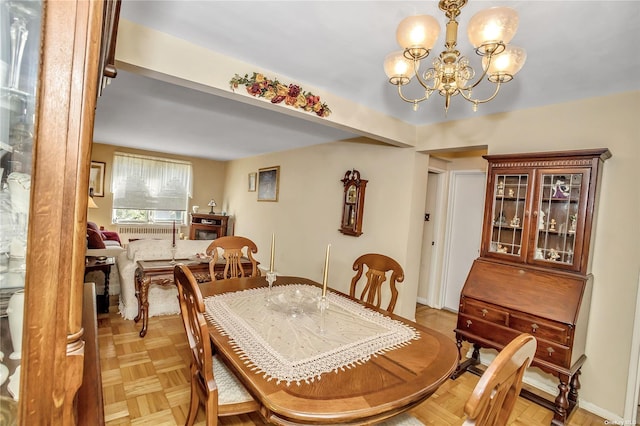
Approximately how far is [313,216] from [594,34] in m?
3.63

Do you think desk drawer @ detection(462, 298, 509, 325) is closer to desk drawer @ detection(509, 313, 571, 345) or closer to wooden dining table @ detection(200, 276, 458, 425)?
desk drawer @ detection(509, 313, 571, 345)

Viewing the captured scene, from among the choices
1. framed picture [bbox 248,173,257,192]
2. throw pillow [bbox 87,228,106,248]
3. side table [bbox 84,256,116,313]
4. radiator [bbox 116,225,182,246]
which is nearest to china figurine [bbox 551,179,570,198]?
side table [bbox 84,256,116,313]

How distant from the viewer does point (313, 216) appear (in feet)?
15.5

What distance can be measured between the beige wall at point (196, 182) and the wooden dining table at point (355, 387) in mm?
6373

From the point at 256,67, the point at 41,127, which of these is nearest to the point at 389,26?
the point at 256,67

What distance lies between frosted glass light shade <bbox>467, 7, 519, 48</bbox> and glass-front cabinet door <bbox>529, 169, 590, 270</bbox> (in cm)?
153

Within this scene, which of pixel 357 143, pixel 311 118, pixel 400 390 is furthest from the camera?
pixel 357 143

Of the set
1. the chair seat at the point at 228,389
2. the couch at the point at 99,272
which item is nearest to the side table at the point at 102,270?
the couch at the point at 99,272

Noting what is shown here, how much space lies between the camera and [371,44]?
175 centimetres

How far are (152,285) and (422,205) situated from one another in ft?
10.1

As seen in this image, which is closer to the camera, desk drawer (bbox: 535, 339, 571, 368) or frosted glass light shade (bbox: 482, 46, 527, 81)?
frosted glass light shade (bbox: 482, 46, 527, 81)

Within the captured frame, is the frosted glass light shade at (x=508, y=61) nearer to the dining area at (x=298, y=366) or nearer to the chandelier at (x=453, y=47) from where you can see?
the chandelier at (x=453, y=47)

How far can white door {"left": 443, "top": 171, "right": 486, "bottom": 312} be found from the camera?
3934 mm

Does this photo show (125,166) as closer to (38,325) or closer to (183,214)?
(183,214)
